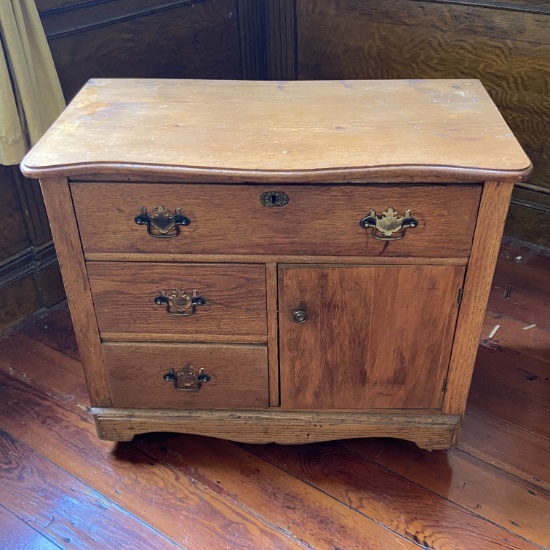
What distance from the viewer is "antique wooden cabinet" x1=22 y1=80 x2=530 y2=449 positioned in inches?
41.2

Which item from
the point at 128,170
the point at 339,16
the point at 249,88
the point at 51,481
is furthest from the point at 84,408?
the point at 339,16

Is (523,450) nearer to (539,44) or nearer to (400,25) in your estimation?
(539,44)

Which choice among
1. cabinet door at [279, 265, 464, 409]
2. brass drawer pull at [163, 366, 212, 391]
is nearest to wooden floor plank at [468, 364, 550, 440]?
cabinet door at [279, 265, 464, 409]

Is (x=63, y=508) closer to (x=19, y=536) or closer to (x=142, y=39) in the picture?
(x=19, y=536)

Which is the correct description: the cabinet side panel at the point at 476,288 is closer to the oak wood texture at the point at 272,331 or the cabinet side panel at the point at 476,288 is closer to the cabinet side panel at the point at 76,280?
the oak wood texture at the point at 272,331

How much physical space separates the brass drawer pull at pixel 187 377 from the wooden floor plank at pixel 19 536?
14.8 inches

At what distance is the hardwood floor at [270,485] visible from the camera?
3.94ft

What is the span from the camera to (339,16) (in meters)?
2.10

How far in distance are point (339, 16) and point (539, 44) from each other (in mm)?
654

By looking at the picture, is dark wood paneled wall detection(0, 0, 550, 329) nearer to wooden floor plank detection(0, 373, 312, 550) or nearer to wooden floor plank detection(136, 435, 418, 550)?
wooden floor plank detection(0, 373, 312, 550)

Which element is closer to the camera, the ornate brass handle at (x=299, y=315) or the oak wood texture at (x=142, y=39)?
the ornate brass handle at (x=299, y=315)

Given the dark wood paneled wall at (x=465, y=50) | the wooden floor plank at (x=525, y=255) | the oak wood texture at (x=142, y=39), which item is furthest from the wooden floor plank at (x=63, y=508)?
the dark wood paneled wall at (x=465, y=50)

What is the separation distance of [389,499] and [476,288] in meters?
0.47

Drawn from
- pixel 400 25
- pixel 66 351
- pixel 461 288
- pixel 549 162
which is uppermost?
pixel 400 25
